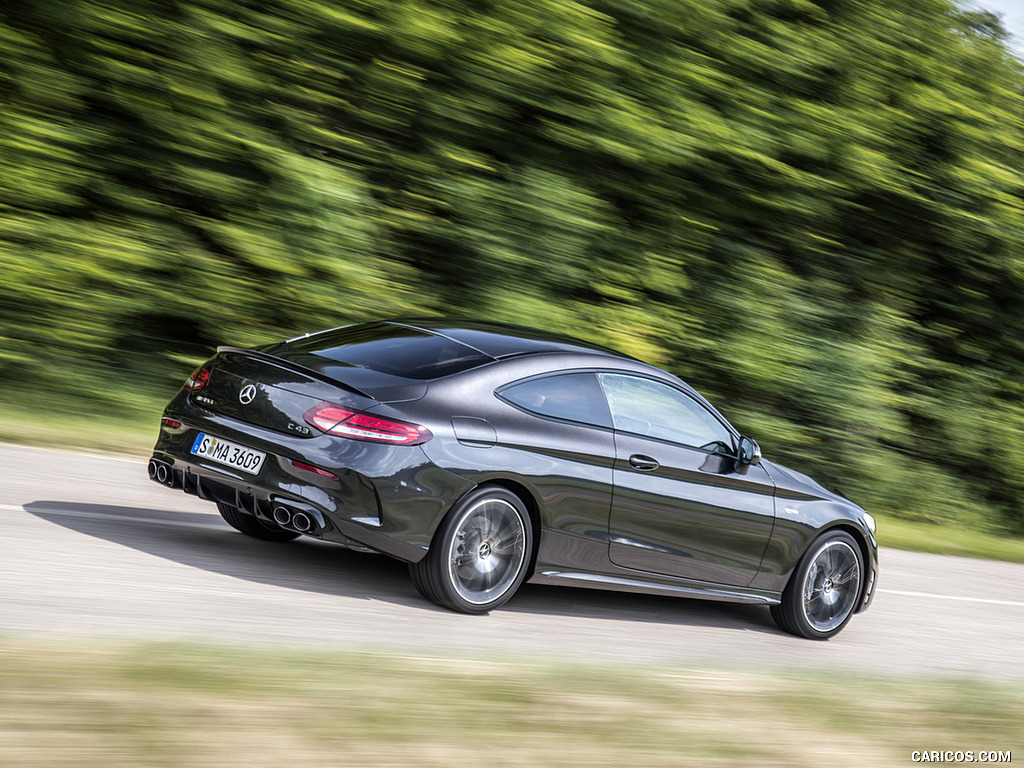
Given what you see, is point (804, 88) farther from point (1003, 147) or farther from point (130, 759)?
point (130, 759)

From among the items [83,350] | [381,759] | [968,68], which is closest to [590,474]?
[381,759]

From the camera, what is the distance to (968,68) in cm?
1644

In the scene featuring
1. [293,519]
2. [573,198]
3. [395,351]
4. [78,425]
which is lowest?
[293,519]

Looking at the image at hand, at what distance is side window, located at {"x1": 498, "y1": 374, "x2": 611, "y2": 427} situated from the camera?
5996mm

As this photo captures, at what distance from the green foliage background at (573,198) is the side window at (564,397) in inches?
239

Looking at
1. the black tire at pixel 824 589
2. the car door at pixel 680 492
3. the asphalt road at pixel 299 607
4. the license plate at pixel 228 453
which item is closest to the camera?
the asphalt road at pixel 299 607

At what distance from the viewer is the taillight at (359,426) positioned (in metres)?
5.37

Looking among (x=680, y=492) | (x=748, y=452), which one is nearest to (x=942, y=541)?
(x=748, y=452)

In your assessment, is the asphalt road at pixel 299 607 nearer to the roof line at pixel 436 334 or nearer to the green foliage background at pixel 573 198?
the roof line at pixel 436 334

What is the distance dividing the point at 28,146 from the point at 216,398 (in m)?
6.29

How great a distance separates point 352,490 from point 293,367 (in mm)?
769

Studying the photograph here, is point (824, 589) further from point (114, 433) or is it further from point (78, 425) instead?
point (78, 425)

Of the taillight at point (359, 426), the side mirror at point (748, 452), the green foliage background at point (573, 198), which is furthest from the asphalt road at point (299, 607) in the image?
the green foliage background at point (573, 198)

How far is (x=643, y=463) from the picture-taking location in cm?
638
